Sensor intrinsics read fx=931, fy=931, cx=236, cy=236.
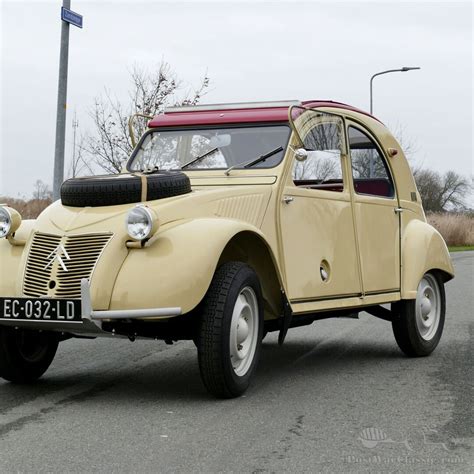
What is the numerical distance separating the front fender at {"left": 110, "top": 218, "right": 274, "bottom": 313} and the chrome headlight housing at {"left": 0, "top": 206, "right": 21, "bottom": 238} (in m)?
1.00

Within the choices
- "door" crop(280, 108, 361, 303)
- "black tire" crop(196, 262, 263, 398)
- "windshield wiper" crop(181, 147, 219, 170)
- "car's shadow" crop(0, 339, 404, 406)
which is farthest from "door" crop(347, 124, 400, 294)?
"black tire" crop(196, 262, 263, 398)

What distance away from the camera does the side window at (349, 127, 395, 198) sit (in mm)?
8086

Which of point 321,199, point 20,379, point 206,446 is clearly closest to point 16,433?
point 206,446

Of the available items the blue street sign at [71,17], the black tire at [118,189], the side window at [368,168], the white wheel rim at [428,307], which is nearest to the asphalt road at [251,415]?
the white wheel rim at [428,307]

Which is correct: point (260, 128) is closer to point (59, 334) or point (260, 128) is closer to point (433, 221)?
point (59, 334)

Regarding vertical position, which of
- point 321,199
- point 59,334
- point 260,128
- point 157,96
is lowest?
point 59,334

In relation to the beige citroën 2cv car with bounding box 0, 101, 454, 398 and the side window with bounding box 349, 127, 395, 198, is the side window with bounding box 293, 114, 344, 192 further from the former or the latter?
the side window with bounding box 349, 127, 395, 198

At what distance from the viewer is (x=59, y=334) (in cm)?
648

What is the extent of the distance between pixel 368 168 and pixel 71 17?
795 cm

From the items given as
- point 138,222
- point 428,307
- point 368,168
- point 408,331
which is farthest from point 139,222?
point 428,307

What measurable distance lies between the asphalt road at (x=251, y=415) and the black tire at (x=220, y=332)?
0.46 ft

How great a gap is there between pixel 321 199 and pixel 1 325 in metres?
2.61

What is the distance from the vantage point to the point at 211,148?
752 cm

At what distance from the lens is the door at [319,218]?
6.86m
